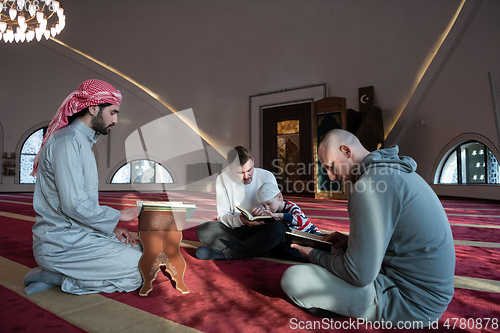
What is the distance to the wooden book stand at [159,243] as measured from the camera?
5.41 ft

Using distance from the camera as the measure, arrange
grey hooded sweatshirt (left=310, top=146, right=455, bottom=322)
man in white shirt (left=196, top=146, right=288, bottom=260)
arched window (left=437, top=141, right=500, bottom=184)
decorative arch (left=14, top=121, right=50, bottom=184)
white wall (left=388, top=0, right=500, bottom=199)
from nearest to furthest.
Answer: grey hooded sweatshirt (left=310, top=146, right=455, bottom=322) → man in white shirt (left=196, top=146, right=288, bottom=260) → white wall (left=388, top=0, right=500, bottom=199) → arched window (left=437, top=141, right=500, bottom=184) → decorative arch (left=14, top=121, right=50, bottom=184)

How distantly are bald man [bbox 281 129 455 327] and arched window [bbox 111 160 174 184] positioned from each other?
1229cm

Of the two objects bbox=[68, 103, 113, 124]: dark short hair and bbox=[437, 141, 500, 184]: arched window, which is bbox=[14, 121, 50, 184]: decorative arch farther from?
bbox=[437, 141, 500, 184]: arched window

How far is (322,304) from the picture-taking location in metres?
1.31

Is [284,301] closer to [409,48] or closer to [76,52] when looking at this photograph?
[409,48]

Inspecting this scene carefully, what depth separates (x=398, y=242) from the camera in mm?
1198

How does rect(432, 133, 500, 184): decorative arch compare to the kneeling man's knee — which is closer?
the kneeling man's knee

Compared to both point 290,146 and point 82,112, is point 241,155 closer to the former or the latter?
point 82,112

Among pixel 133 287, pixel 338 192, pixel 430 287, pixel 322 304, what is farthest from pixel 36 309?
pixel 338 192

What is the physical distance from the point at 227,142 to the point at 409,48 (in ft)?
21.3

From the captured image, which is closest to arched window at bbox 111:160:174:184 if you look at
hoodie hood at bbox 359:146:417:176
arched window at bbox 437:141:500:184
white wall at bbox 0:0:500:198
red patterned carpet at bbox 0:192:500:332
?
white wall at bbox 0:0:500:198

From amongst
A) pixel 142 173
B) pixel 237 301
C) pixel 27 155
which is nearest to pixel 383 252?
pixel 237 301

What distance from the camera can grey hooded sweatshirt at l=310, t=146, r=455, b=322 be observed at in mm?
1105

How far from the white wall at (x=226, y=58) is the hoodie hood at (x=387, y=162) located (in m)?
6.48
